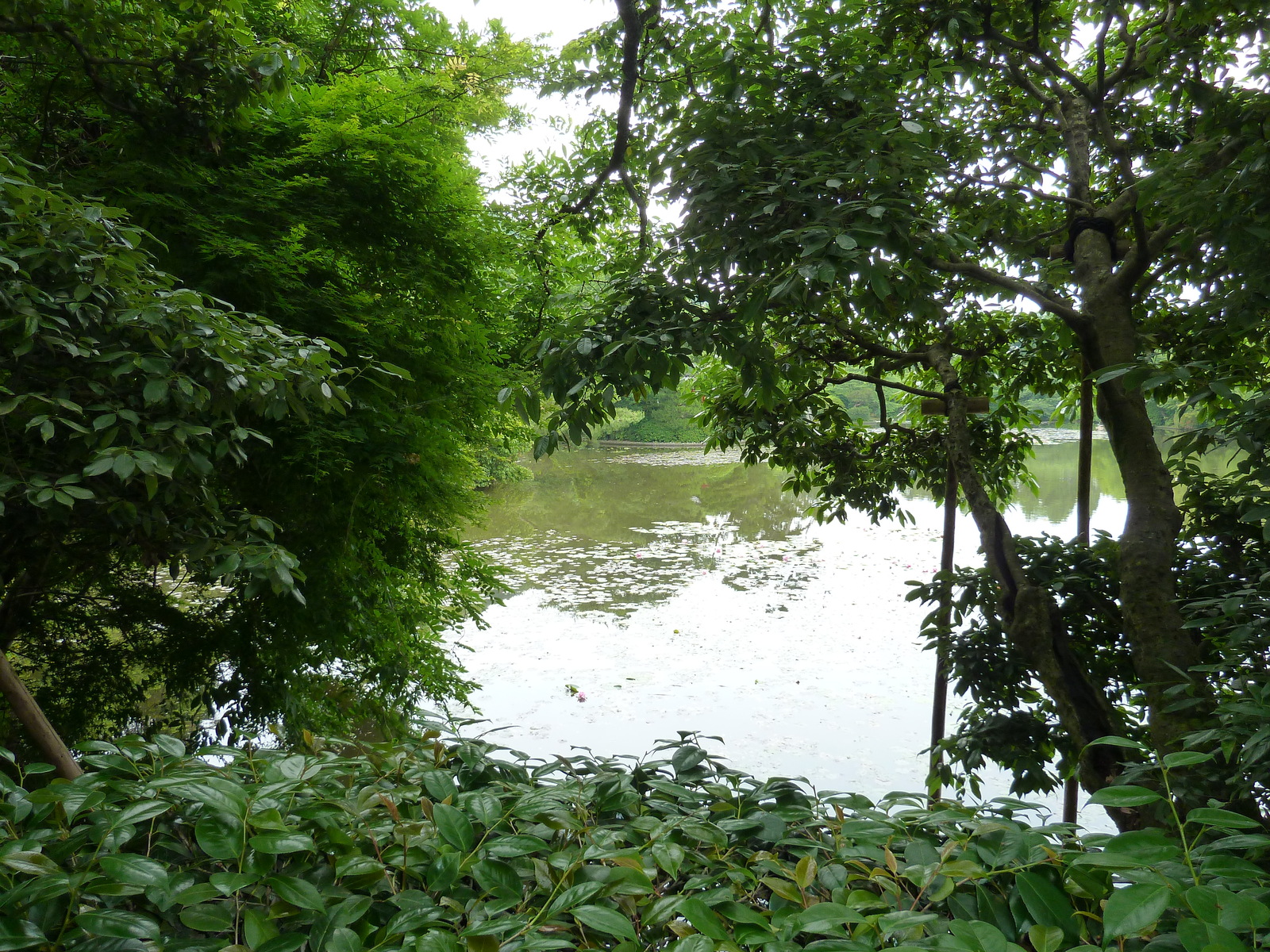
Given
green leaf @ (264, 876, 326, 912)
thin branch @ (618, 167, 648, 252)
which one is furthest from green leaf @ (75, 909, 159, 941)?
thin branch @ (618, 167, 648, 252)

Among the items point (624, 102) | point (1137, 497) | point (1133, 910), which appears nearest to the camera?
point (1133, 910)

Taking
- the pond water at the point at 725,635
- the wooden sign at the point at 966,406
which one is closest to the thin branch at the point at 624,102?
the pond water at the point at 725,635

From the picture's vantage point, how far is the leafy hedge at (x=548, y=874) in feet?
2.48

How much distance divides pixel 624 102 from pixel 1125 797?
10.8ft

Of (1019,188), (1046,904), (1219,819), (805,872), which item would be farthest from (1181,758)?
(1019,188)

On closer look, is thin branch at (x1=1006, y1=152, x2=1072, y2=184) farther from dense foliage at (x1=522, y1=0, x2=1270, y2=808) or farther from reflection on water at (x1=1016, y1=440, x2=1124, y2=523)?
reflection on water at (x1=1016, y1=440, x2=1124, y2=523)

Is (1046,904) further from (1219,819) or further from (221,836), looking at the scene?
(221,836)

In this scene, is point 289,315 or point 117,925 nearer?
point 117,925

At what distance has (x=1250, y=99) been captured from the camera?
2107mm

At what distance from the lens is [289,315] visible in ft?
10.2

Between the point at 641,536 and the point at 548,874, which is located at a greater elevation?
the point at 548,874

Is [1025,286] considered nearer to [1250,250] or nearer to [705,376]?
[1250,250]

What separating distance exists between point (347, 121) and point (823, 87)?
1952 millimetres

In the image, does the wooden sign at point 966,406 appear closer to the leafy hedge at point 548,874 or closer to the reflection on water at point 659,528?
the leafy hedge at point 548,874
